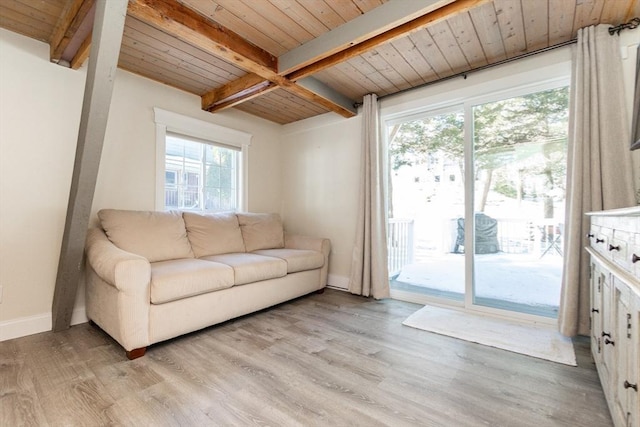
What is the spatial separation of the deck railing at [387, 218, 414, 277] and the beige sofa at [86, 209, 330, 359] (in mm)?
780

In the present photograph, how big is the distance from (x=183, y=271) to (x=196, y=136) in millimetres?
1813

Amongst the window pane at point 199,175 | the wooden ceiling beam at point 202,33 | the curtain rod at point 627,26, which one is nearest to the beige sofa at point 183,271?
the window pane at point 199,175

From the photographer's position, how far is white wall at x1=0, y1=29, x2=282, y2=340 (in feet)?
6.92

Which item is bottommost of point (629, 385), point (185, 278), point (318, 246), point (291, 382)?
point (291, 382)

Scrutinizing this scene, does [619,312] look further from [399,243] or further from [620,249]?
[399,243]

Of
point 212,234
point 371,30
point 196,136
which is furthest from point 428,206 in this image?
point 196,136

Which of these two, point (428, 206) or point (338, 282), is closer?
point (428, 206)

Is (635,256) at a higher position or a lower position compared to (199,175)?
lower

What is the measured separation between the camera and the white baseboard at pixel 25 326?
2.08 meters

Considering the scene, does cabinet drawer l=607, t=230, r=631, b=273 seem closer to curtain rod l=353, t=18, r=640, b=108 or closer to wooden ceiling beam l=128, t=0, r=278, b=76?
curtain rod l=353, t=18, r=640, b=108

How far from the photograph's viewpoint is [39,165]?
2.24m

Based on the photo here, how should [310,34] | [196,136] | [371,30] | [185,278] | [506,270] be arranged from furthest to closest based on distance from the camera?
[196,136], [506,270], [310,34], [185,278], [371,30]

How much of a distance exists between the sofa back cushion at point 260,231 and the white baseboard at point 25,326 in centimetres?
165

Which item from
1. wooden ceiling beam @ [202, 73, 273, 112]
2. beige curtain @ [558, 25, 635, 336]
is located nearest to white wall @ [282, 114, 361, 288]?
wooden ceiling beam @ [202, 73, 273, 112]
